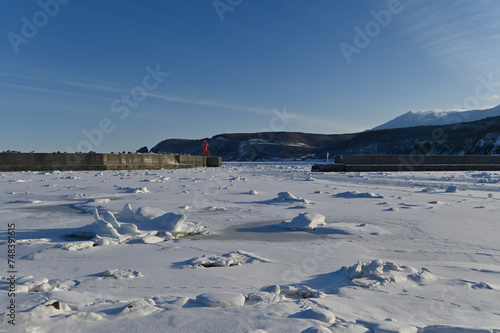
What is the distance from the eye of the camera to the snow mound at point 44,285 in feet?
7.55

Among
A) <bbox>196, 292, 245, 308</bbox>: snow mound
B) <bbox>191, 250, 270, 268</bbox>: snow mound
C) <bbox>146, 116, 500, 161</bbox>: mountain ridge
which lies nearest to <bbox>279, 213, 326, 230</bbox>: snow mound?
<bbox>191, 250, 270, 268</bbox>: snow mound

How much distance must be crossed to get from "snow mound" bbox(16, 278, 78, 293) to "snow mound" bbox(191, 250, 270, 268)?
964 mm

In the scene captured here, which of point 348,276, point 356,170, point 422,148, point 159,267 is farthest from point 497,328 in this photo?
point 422,148

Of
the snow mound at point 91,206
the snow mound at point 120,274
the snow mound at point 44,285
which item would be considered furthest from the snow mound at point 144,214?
A: the snow mound at point 44,285

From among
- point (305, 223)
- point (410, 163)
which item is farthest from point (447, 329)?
point (410, 163)

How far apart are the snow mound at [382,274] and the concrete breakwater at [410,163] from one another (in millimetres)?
22470

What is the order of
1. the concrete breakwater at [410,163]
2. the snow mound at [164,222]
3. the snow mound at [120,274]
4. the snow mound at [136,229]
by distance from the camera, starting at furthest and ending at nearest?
the concrete breakwater at [410,163] → the snow mound at [164,222] → the snow mound at [136,229] → the snow mound at [120,274]

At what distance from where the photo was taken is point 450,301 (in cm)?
220

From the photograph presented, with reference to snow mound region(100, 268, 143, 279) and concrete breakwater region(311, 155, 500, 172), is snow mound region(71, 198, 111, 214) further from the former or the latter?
concrete breakwater region(311, 155, 500, 172)

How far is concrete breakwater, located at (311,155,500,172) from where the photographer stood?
82.3 ft

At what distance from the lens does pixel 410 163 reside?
26406 mm

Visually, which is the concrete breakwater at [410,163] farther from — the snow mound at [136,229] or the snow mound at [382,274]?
the snow mound at [382,274]

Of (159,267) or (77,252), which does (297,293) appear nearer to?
(159,267)

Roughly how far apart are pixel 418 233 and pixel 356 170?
21.6 metres
